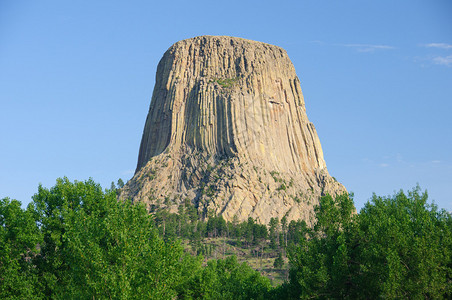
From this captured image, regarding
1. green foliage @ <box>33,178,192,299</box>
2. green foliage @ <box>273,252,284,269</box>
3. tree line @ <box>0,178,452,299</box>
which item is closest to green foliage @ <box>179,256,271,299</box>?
tree line @ <box>0,178,452,299</box>

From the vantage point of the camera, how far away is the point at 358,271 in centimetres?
5716

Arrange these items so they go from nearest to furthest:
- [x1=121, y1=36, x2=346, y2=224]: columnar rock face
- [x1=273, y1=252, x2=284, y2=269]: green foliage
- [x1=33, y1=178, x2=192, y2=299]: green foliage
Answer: [x1=33, y1=178, x2=192, y2=299]: green foliage, [x1=273, y1=252, x2=284, y2=269]: green foliage, [x1=121, y1=36, x2=346, y2=224]: columnar rock face

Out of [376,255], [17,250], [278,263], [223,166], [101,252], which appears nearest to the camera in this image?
[101,252]

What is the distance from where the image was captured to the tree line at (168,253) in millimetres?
52406

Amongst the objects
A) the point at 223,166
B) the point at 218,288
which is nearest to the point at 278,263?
the point at 223,166

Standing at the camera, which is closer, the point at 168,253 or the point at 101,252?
the point at 101,252

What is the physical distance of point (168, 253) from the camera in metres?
55.4

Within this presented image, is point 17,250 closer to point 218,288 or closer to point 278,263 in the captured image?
point 218,288

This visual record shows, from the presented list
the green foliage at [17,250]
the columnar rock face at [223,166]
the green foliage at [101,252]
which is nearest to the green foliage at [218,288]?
the green foliage at [101,252]

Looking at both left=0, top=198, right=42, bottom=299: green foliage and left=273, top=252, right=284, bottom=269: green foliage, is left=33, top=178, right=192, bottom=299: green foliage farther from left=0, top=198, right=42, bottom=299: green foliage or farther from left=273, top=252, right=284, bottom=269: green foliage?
left=273, top=252, right=284, bottom=269: green foliage

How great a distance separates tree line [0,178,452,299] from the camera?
52.4 m

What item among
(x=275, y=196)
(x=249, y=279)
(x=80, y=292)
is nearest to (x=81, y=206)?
(x=80, y=292)

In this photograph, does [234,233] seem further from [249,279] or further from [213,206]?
[249,279]

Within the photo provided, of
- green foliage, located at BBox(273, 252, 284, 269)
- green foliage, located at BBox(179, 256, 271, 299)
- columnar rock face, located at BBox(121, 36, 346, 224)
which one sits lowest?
green foliage, located at BBox(179, 256, 271, 299)
